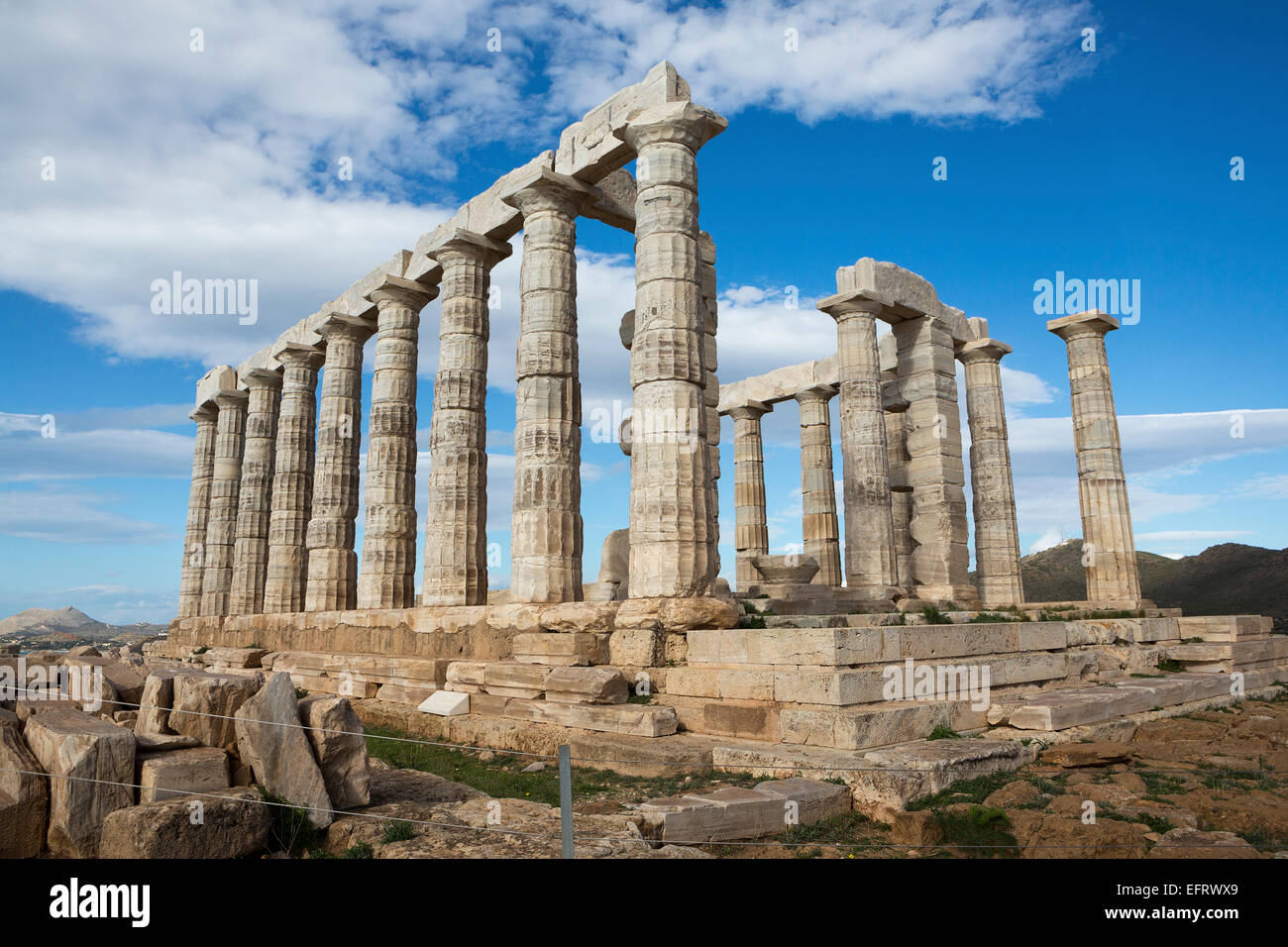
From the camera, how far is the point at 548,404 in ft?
47.6

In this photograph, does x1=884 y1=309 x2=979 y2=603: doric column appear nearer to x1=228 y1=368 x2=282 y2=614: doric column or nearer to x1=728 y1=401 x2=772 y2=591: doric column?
x1=728 y1=401 x2=772 y2=591: doric column

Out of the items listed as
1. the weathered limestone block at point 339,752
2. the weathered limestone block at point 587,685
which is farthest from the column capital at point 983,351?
the weathered limestone block at point 339,752

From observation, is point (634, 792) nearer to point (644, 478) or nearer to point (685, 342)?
point (644, 478)

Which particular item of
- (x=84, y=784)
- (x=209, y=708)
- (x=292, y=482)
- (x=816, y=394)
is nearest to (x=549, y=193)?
(x=209, y=708)

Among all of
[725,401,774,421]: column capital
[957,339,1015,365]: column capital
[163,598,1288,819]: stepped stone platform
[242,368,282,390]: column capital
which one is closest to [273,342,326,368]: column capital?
[242,368,282,390]: column capital

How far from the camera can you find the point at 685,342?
12.3 m

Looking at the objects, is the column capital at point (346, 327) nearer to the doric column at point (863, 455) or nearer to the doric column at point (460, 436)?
the doric column at point (460, 436)

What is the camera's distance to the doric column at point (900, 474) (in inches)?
819

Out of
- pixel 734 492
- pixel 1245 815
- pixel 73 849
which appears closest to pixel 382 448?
pixel 734 492

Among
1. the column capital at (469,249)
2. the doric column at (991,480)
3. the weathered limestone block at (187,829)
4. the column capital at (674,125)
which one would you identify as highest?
the column capital at (469,249)

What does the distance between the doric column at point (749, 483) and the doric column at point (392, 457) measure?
37.4 feet

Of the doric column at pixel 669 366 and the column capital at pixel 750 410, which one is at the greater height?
the column capital at pixel 750 410

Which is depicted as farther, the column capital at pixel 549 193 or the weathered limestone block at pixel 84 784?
the column capital at pixel 549 193

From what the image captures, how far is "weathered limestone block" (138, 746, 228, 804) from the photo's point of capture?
566 cm
